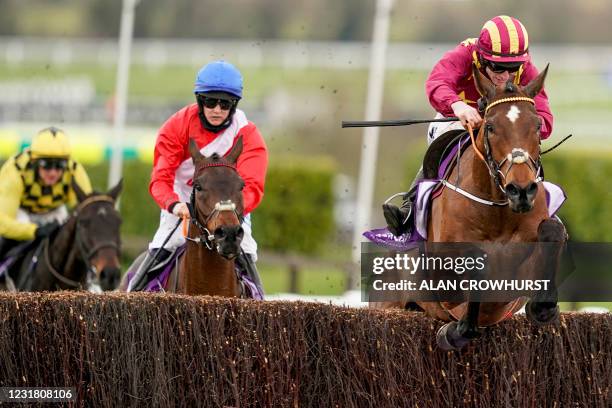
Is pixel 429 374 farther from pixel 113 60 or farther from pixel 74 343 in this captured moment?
pixel 113 60

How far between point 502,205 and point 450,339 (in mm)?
756

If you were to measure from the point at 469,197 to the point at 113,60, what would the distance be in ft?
127

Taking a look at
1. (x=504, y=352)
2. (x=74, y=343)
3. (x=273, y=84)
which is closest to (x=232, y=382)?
(x=74, y=343)

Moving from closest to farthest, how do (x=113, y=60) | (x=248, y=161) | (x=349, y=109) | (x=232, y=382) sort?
1. (x=232, y=382)
2. (x=248, y=161)
3. (x=349, y=109)
4. (x=113, y=60)

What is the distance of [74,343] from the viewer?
21.0ft

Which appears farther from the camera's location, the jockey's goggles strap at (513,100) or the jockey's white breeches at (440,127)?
the jockey's white breeches at (440,127)

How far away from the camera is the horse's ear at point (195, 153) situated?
7.41 meters

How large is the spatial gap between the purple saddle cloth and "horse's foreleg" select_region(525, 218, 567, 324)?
2211 mm

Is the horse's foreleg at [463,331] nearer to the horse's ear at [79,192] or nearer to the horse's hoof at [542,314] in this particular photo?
the horse's hoof at [542,314]

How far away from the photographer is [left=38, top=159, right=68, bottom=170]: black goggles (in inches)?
424

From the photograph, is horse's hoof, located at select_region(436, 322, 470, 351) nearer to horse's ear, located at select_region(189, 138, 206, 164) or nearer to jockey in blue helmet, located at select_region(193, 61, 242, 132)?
horse's ear, located at select_region(189, 138, 206, 164)

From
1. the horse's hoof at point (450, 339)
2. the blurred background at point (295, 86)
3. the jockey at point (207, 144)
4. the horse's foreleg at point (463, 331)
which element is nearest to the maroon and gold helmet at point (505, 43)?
the horse's foreleg at point (463, 331)

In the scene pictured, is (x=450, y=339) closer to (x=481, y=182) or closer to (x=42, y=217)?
(x=481, y=182)

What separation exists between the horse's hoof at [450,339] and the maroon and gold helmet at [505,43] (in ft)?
5.01
